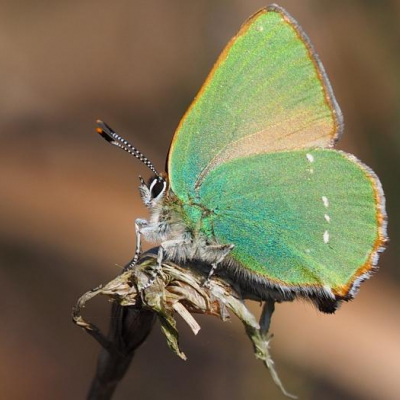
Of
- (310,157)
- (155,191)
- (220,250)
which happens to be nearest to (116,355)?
(220,250)

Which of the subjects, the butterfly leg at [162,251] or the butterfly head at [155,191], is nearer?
the butterfly leg at [162,251]

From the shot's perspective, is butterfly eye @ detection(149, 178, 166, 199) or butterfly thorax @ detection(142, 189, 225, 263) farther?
butterfly eye @ detection(149, 178, 166, 199)

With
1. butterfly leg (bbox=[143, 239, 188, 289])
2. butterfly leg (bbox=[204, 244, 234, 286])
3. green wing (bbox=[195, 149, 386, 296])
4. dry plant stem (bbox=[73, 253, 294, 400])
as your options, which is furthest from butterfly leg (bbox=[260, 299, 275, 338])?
butterfly leg (bbox=[143, 239, 188, 289])

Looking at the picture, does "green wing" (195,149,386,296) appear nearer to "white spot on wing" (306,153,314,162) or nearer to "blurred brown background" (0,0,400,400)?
"white spot on wing" (306,153,314,162)

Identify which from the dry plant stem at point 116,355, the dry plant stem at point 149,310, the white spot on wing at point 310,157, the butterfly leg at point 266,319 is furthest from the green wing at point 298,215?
the dry plant stem at point 116,355

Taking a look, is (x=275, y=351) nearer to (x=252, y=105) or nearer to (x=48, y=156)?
(x=252, y=105)

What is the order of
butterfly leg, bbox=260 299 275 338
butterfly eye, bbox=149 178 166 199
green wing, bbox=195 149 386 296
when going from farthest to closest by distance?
butterfly eye, bbox=149 178 166 199 < green wing, bbox=195 149 386 296 < butterfly leg, bbox=260 299 275 338

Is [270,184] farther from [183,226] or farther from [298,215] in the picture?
[183,226]

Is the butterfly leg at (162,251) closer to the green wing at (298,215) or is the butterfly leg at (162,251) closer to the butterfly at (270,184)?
the butterfly at (270,184)
